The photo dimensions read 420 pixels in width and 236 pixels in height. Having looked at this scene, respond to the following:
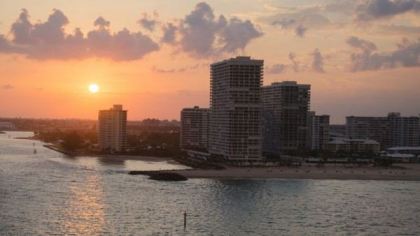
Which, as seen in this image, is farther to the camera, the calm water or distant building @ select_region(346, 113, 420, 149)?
distant building @ select_region(346, 113, 420, 149)

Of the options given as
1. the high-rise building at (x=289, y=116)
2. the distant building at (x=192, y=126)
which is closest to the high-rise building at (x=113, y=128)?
the distant building at (x=192, y=126)

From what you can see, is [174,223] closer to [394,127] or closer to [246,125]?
[246,125]

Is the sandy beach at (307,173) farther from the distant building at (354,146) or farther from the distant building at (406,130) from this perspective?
the distant building at (406,130)

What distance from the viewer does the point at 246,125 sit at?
51.2 meters

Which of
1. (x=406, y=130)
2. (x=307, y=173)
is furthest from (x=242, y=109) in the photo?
(x=406, y=130)

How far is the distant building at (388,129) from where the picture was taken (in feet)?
253

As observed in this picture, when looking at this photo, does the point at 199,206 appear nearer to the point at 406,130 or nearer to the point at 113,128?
the point at 113,128

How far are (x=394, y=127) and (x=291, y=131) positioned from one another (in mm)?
23577

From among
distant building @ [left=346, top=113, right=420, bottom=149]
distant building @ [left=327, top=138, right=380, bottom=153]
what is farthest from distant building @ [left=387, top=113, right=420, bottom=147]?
distant building @ [left=327, top=138, right=380, bottom=153]

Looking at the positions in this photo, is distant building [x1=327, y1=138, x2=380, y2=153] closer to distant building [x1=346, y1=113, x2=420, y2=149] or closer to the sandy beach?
distant building [x1=346, y1=113, x2=420, y2=149]

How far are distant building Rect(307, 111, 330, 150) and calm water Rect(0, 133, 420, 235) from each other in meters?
27.7

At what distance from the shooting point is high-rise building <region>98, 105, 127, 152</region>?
7069 centimetres

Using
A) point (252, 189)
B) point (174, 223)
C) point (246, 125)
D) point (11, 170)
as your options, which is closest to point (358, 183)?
point (252, 189)

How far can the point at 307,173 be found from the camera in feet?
149
